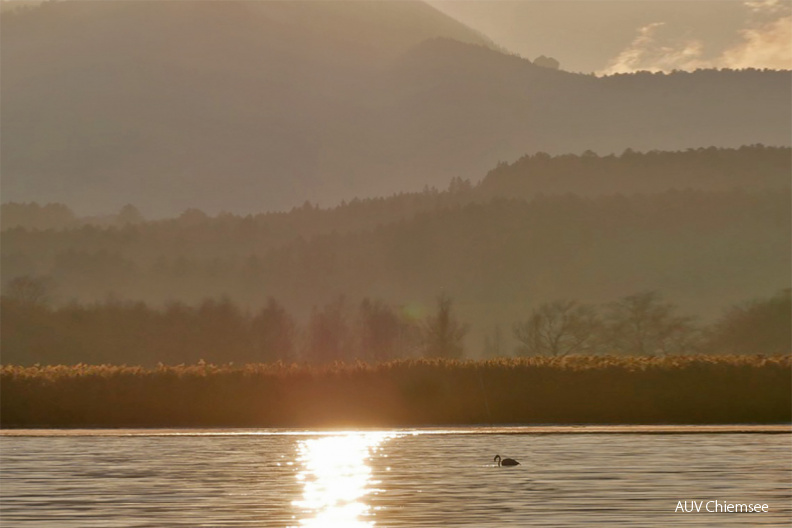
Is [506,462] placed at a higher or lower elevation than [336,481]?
higher

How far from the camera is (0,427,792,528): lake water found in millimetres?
29047

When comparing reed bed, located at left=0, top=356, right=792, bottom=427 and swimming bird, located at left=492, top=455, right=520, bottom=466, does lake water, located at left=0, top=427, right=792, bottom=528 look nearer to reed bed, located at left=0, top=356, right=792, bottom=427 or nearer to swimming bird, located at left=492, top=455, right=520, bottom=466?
swimming bird, located at left=492, top=455, right=520, bottom=466

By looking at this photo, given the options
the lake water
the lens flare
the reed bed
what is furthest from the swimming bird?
the reed bed

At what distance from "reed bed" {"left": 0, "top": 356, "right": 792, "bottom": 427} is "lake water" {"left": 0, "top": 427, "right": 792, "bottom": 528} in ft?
51.3

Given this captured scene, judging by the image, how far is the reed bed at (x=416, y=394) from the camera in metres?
80.0

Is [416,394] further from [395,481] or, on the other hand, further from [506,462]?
[395,481]

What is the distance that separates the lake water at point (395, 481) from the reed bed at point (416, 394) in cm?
1564

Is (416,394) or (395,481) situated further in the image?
(416,394)

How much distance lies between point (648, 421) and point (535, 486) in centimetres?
4475

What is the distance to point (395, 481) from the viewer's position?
38.8 metres

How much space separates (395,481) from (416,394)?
143 feet

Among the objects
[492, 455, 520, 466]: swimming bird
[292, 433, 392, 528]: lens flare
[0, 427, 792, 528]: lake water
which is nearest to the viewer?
[0, 427, 792, 528]: lake water

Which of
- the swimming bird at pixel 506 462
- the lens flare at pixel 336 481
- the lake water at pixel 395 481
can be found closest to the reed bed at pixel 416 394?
the lake water at pixel 395 481

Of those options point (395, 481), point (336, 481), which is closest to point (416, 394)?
point (336, 481)
